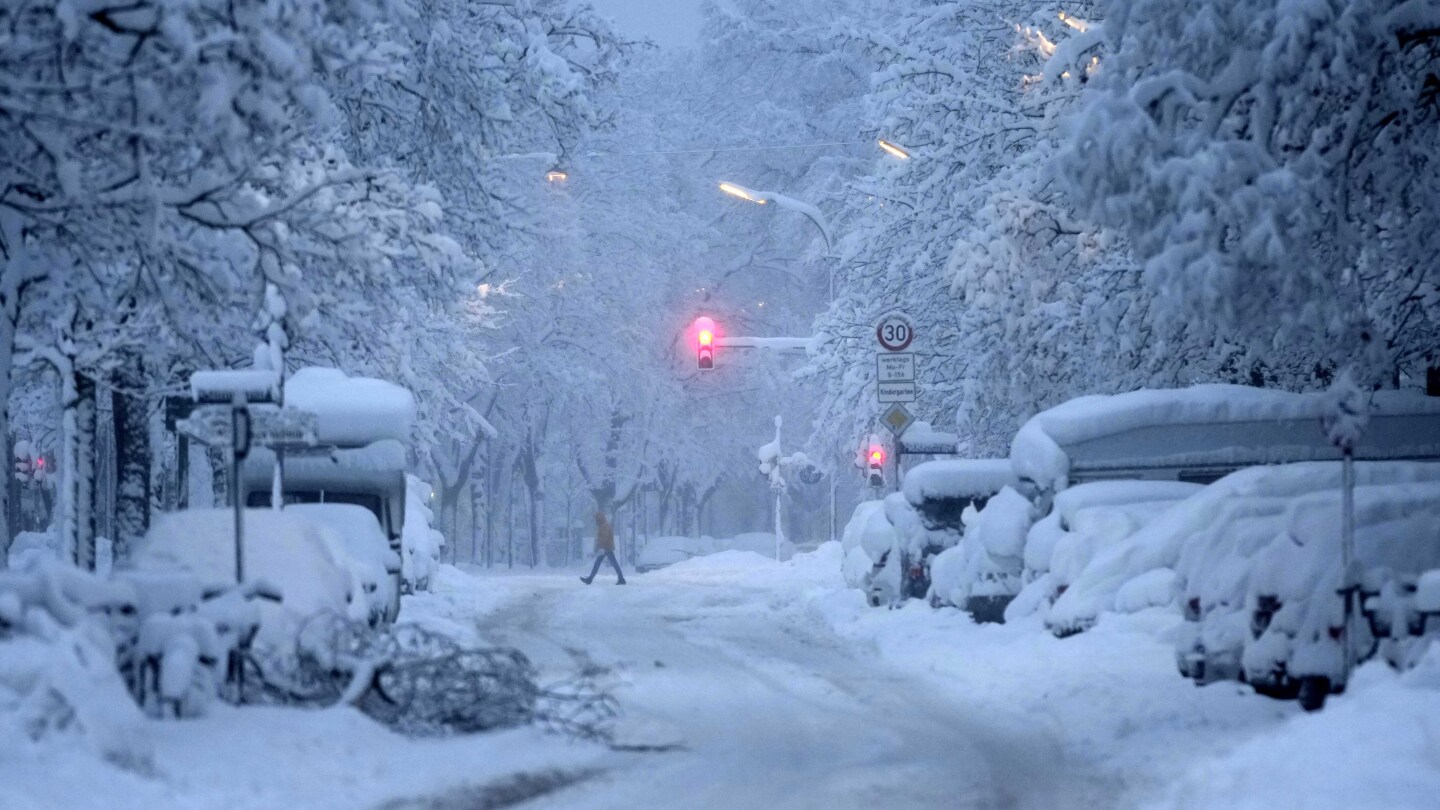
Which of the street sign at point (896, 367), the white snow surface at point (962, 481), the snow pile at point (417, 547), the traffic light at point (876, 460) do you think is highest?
the street sign at point (896, 367)

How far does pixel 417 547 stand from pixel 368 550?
12018 mm

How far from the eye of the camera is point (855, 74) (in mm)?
56656

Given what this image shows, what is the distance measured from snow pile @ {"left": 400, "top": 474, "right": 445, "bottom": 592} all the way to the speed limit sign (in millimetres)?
8179

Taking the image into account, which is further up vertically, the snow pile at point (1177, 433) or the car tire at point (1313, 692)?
the snow pile at point (1177, 433)

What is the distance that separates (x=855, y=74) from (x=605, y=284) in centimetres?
984

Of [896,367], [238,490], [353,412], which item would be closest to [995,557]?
[896,367]

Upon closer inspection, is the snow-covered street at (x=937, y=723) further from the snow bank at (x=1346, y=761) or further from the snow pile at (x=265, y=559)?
the snow pile at (x=265, y=559)

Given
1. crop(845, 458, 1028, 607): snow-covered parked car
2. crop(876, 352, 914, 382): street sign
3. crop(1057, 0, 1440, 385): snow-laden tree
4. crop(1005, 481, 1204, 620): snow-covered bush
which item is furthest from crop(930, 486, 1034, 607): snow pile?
crop(1057, 0, 1440, 385): snow-laden tree

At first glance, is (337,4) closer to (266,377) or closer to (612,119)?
(266,377)

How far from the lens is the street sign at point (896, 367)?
25.8 m

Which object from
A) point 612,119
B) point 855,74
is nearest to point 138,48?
point 612,119

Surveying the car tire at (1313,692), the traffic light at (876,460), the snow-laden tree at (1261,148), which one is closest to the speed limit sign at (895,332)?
the snow-laden tree at (1261,148)

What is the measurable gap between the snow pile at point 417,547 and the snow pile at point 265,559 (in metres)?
15.0

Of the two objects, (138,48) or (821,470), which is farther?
(821,470)
